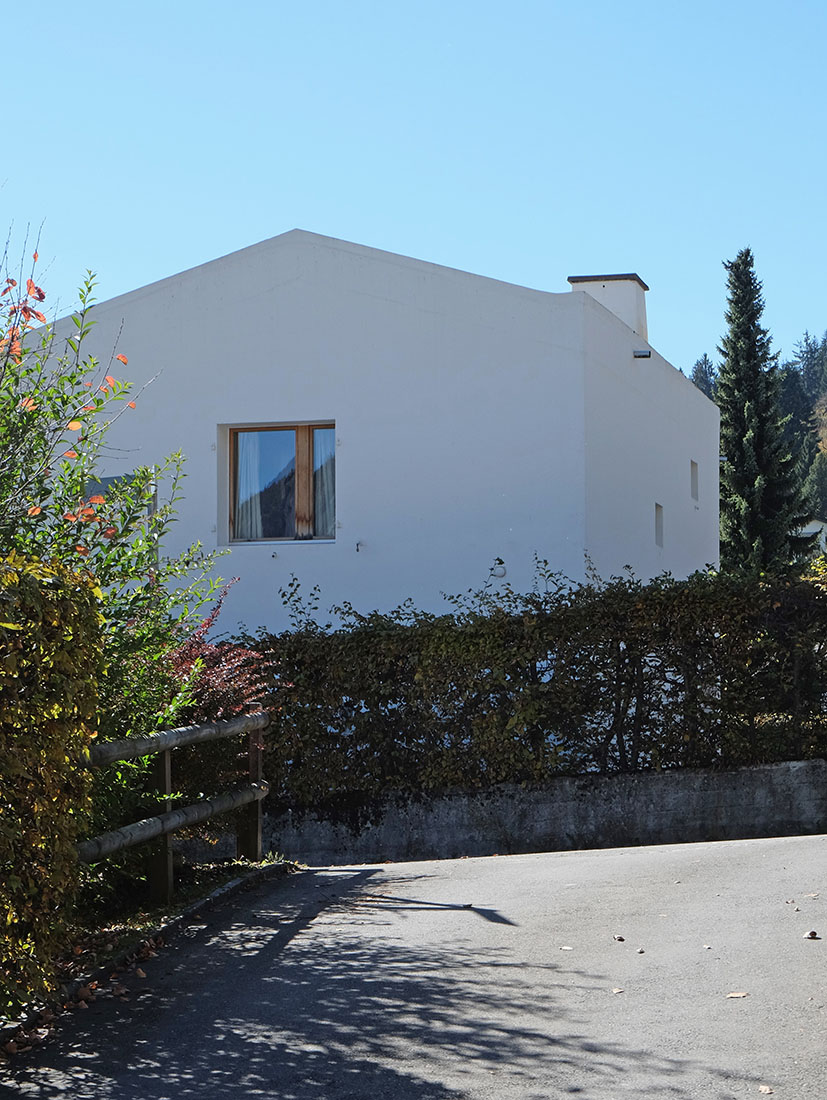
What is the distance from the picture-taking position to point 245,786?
8.95m

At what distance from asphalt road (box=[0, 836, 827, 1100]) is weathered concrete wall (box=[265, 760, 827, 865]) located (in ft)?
14.8

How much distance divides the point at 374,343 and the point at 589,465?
3361 millimetres

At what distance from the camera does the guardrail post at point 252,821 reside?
30.0 feet

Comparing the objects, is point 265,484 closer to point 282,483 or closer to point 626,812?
point 282,483

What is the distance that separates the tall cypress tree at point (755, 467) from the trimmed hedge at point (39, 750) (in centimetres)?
3792

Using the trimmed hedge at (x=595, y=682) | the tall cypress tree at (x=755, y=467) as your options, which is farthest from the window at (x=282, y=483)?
the tall cypress tree at (x=755, y=467)

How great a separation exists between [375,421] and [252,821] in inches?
350

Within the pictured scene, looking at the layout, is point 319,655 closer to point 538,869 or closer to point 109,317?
point 538,869

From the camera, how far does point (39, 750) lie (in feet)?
16.5

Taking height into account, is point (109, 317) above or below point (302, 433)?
above

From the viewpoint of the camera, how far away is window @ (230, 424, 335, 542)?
1783 cm

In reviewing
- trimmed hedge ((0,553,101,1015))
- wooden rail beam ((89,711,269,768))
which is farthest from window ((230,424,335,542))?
trimmed hedge ((0,553,101,1015))

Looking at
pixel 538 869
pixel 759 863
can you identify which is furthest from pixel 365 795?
pixel 759 863

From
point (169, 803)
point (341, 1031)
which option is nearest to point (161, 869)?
point (169, 803)
